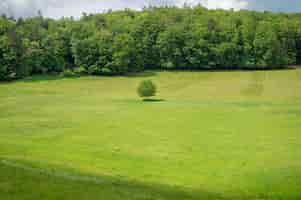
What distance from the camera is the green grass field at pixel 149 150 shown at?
14078mm

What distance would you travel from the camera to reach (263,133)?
32.6 m

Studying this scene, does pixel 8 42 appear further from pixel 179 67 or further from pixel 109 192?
pixel 109 192

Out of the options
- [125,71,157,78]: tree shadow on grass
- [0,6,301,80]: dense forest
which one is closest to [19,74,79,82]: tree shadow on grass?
[0,6,301,80]: dense forest

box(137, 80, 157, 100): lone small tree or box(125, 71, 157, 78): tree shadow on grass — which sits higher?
box(137, 80, 157, 100): lone small tree

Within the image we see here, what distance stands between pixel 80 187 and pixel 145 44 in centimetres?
9923

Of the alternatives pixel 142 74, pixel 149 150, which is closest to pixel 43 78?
pixel 142 74

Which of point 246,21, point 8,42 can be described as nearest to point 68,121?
point 8,42

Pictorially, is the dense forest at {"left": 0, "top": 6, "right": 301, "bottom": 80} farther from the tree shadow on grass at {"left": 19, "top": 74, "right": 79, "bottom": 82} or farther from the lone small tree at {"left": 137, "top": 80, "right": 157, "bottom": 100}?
the lone small tree at {"left": 137, "top": 80, "right": 157, "bottom": 100}

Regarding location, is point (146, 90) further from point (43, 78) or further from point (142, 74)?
point (142, 74)

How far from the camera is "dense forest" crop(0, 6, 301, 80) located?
307ft

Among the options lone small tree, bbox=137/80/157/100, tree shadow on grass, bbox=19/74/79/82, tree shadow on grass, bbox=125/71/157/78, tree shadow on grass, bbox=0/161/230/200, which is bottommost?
tree shadow on grass, bbox=125/71/157/78

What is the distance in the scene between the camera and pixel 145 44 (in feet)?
362

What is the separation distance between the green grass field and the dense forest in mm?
40306

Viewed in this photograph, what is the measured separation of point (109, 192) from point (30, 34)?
95.3m
